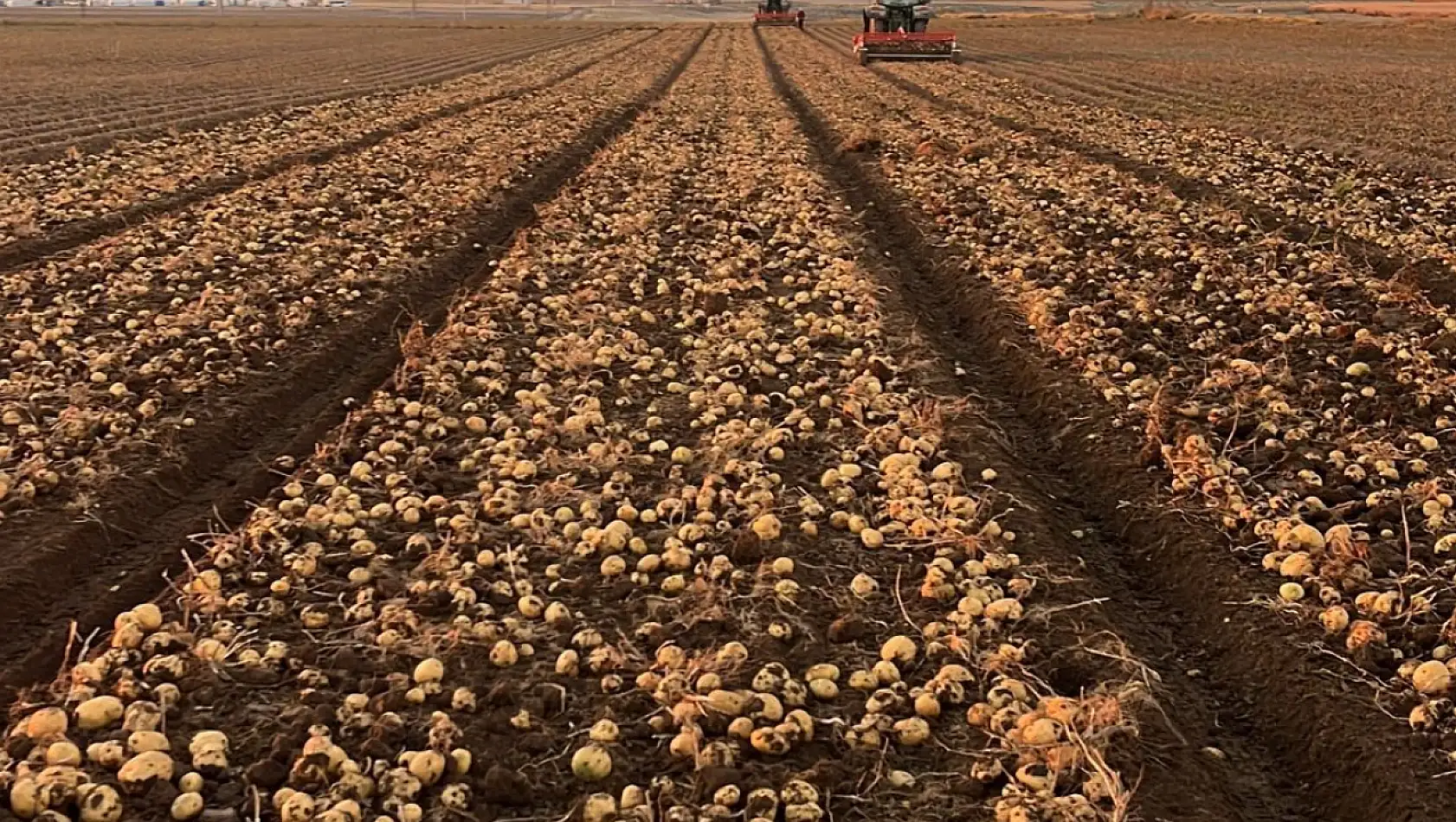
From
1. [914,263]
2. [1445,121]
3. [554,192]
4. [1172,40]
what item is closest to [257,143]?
[554,192]

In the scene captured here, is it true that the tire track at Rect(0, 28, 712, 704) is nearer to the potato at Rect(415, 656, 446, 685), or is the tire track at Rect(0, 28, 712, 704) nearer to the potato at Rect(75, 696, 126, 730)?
the potato at Rect(75, 696, 126, 730)

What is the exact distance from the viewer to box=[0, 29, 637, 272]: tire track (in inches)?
393

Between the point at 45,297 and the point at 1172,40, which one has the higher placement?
the point at 1172,40

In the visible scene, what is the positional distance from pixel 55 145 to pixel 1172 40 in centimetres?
4300

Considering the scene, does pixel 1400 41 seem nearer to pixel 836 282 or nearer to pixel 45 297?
pixel 836 282

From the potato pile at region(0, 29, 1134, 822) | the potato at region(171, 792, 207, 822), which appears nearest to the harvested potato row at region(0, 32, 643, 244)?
the potato pile at region(0, 29, 1134, 822)

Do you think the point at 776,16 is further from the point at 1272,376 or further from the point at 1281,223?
the point at 1272,376

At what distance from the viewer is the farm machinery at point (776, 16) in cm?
5695

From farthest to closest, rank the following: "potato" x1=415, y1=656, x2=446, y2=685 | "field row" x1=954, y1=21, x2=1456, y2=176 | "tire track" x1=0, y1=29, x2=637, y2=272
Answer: "field row" x1=954, y1=21, x2=1456, y2=176 < "tire track" x1=0, y1=29, x2=637, y2=272 < "potato" x1=415, y1=656, x2=446, y2=685

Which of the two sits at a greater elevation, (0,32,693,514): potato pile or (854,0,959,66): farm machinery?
(854,0,959,66): farm machinery

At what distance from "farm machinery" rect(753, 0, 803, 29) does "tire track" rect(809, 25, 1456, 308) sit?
4160 cm

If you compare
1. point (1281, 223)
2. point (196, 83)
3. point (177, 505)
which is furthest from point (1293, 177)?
point (196, 83)

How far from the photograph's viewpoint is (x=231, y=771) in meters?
3.57

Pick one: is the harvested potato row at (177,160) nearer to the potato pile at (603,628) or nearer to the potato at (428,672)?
the potato pile at (603,628)
